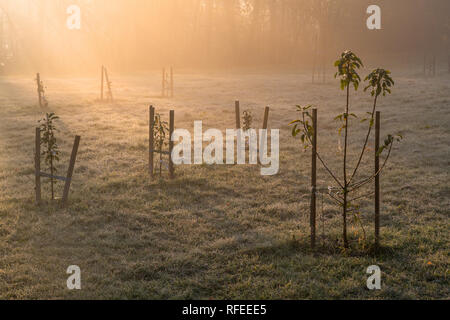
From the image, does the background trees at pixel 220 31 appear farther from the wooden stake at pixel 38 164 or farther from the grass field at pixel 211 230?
the wooden stake at pixel 38 164

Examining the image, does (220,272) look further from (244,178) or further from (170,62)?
(170,62)

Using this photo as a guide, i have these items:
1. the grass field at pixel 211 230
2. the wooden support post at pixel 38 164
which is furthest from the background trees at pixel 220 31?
the wooden support post at pixel 38 164

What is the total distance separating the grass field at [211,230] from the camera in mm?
5262

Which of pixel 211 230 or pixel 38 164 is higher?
pixel 38 164

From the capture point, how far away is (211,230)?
22.7 feet

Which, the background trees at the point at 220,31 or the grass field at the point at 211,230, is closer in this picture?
the grass field at the point at 211,230

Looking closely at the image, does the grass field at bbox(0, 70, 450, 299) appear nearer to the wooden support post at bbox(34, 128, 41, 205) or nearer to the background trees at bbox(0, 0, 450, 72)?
the wooden support post at bbox(34, 128, 41, 205)

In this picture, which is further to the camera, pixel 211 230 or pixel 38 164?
pixel 38 164

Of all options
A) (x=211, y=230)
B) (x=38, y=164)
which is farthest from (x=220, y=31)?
(x=211, y=230)

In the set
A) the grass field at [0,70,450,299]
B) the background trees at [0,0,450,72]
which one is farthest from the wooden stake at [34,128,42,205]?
the background trees at [0,0,450,72]

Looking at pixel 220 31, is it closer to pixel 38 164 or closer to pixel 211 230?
pixel 38 164

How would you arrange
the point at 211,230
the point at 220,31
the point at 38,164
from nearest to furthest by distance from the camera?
the point at 211,230 < the point at 38,164 < the point at 220,31
